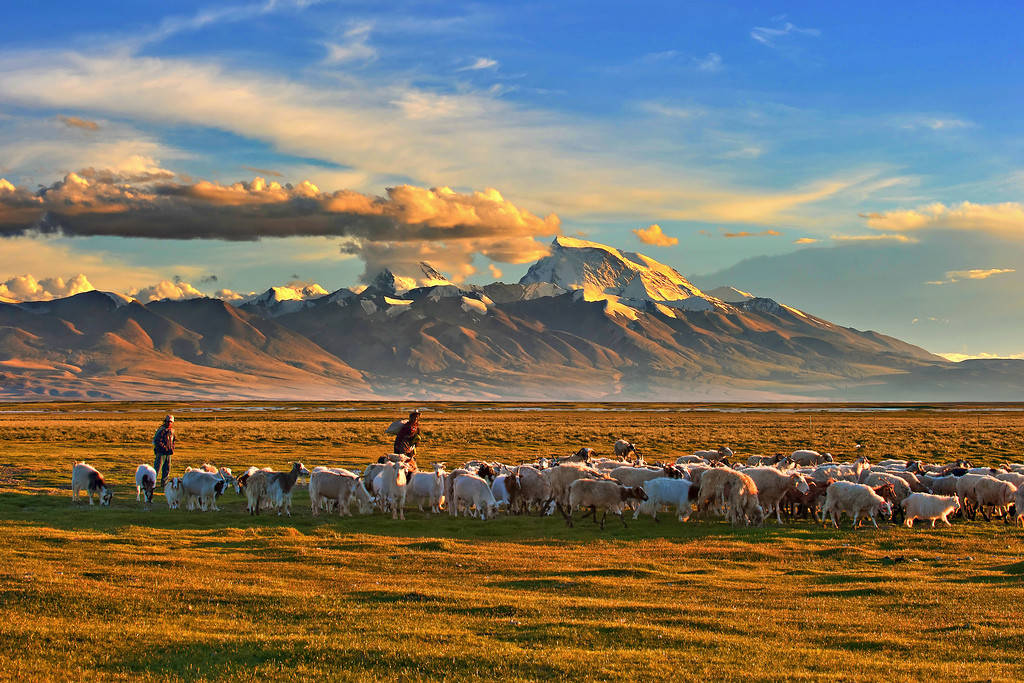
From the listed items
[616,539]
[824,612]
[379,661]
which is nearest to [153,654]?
[379,661]

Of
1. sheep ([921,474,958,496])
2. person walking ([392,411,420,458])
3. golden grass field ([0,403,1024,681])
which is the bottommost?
golden grass field ([0,403,1024,681])

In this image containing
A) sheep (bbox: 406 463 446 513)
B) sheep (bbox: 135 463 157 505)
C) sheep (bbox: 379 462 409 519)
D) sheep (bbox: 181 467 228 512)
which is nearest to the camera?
sheep (bbox: 379 462 409 519)

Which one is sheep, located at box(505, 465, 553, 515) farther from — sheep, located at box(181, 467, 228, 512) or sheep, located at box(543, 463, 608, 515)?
sheep, located at box(181, 467, 228, 512)

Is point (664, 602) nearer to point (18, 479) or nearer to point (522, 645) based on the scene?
point (522, 645)

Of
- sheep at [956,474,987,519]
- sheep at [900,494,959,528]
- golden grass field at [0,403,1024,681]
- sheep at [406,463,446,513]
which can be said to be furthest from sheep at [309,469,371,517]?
sheep at [956,474,987,519]

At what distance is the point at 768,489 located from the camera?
2858cm

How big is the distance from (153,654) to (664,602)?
914 cm


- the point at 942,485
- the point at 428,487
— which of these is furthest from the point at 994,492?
the point at 428,487

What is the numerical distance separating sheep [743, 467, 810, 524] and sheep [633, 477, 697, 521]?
2.31 metres

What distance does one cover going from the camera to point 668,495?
92.0ft

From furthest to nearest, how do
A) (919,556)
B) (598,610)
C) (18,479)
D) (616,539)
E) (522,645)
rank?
(18,479), (616,539), (919,556), (598,610), (522,645)

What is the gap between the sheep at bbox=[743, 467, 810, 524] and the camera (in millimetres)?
28484

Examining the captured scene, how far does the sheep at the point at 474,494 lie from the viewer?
93.4 ft

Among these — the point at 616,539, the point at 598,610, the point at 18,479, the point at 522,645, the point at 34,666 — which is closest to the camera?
the point at 34,666
